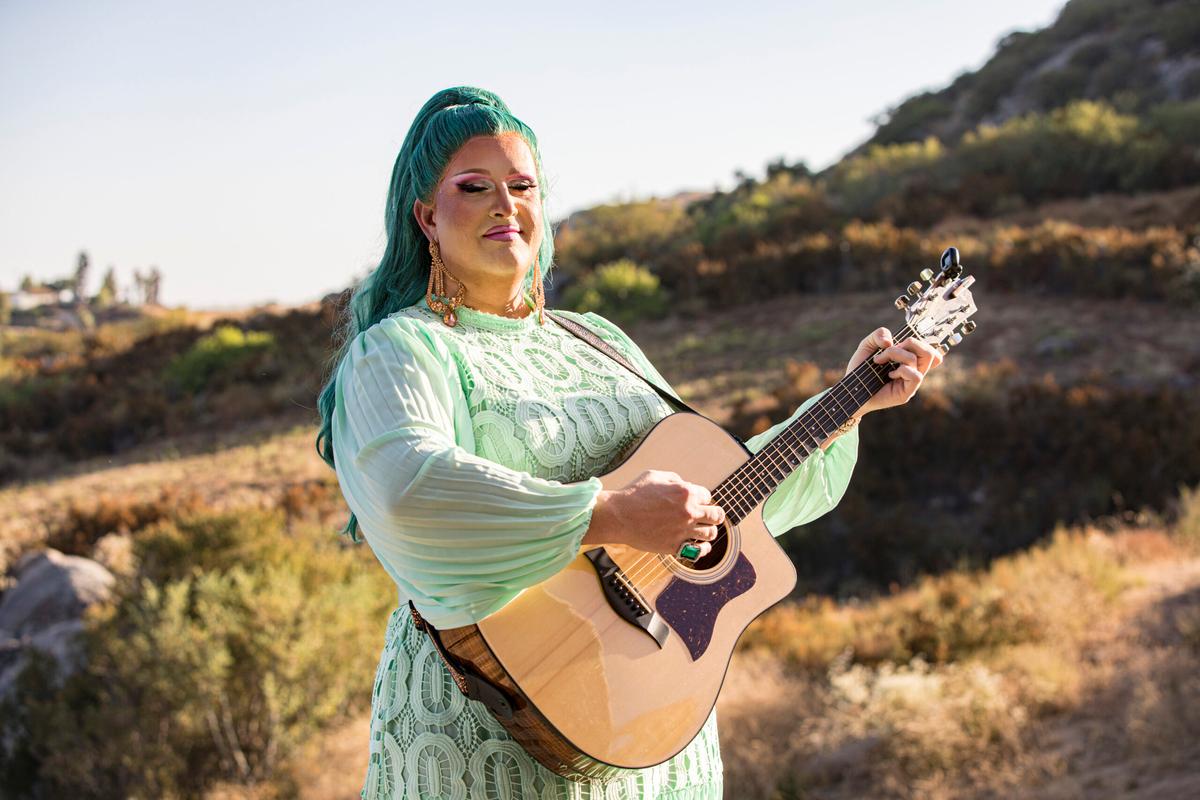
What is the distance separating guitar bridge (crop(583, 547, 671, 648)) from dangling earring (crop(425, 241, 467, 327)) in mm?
504

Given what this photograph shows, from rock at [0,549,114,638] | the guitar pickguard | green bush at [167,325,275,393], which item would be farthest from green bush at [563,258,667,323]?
the guitar pickguard

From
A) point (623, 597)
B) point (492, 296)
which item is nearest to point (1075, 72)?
point (492, 296)

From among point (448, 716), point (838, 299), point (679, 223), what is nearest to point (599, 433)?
point (448, 716)

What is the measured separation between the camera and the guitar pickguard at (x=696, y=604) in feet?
6.19

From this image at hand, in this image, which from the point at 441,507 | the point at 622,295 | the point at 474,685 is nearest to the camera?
the point at 441,507

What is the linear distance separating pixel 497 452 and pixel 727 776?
16.8ft

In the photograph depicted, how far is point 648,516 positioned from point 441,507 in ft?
1.01

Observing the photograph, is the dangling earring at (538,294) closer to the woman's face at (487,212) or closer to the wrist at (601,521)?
the woman's face at (487,212)

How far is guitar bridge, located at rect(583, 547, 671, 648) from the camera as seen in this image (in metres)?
1.83

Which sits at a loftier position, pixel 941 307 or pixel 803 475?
pixel 941 307

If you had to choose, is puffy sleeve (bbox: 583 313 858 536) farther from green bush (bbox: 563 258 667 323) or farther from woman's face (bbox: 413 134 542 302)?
green bush (bbox: 563 258 667 323)

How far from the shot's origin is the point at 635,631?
1.83m

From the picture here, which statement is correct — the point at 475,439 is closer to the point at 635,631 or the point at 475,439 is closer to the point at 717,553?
the point at 635,631

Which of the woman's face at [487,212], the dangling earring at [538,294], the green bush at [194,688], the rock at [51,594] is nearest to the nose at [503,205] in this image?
the woman's face at [487,212]
